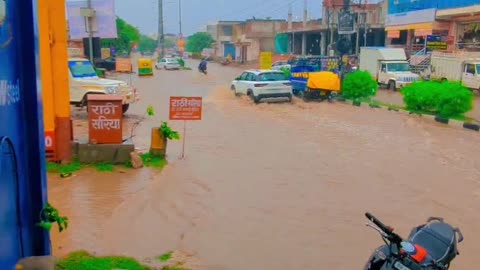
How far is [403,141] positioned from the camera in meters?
13.0

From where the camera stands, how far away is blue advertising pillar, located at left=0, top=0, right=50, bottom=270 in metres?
2.66

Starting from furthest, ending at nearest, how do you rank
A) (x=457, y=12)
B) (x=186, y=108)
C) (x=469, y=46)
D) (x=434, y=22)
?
(x=434, y=22)
(x=457, y=12)
(x=469, y=46)
(x=186, y=108)

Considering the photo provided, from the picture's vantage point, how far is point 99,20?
23.9m

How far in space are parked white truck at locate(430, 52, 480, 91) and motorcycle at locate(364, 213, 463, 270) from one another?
23.2 metres

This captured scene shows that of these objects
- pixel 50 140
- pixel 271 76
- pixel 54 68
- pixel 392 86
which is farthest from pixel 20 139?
pixel 392 86

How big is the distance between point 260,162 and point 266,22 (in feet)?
233

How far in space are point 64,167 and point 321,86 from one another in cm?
1399

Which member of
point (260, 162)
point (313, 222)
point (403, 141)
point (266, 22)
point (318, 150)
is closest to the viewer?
point (313, 222)

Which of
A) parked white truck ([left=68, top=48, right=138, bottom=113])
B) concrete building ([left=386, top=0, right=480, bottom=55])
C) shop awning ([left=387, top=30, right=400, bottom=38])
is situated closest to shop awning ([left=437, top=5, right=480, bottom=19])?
concrete building ([left=386, top=0, right=480, bottom=55])

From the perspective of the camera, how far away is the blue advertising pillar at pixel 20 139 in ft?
8.72

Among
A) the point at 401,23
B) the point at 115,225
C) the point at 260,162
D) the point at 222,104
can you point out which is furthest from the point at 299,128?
the point at 401,23

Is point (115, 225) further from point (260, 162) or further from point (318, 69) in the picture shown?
point (318, 69)

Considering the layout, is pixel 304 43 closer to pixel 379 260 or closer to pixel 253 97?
pixel 253 97

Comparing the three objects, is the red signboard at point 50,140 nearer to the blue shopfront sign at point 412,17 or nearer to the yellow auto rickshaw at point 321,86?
the yellow auto rickshaw at point 321,86
